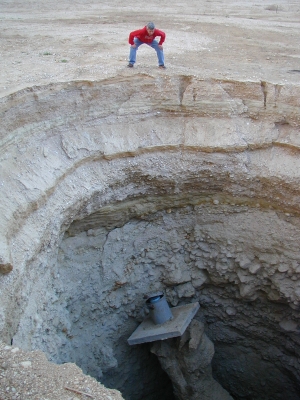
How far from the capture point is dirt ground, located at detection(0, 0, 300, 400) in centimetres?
317

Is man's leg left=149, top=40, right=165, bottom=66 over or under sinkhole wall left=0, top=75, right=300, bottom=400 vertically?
over

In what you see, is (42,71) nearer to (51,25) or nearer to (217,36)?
(51,25)

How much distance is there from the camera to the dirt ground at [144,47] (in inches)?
235

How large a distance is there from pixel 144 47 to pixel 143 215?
316 centimetres

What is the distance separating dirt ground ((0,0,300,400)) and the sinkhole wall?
41cm

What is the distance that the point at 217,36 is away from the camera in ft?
26.4

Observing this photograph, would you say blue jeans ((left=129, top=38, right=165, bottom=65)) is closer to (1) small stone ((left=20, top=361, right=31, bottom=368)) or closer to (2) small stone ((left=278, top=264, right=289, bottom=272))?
(2) small stone ((left=278, top=264, right=289, bottom=272))

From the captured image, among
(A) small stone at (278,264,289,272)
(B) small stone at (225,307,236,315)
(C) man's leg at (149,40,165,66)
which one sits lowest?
(B) small stone at (225,307,236,315)

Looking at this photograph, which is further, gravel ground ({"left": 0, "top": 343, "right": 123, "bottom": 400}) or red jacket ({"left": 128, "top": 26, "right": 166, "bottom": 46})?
red jacket ({"left": 128, "top": 26, "right": 166, "bottom": 46})

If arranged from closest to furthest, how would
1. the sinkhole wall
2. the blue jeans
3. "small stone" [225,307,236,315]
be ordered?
the sinkhole wall < the blue jeans < "small stone" [225,307,236,315]

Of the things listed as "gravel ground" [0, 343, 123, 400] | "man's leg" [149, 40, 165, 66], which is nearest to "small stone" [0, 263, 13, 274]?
"gravel ground" [0, 343, 123, 400]

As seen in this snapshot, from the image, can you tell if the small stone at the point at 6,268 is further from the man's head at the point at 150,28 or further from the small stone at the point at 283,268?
the small stone at the point at 283,268

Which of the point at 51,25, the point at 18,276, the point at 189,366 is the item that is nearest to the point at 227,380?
the point at 189,366

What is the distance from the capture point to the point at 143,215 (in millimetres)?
6398
